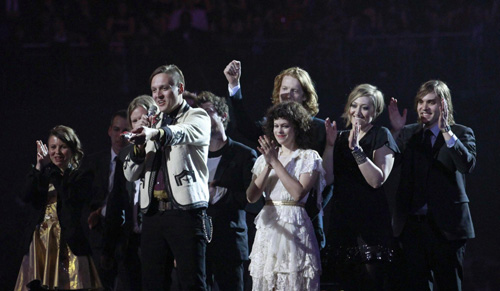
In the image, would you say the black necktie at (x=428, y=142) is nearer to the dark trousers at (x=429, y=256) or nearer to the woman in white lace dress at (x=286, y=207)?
the dark trousers at (x=429, y=256)

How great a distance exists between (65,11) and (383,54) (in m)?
2.67

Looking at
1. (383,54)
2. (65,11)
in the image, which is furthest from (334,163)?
(65,11)

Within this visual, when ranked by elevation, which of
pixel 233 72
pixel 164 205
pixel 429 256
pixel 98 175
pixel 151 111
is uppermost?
pixel 233 72

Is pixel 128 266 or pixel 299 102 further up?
pixel 299 102

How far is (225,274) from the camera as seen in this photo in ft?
13.6

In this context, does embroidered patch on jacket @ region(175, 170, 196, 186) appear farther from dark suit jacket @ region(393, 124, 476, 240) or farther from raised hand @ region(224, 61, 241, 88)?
dark suit jacket @ region(393, 124, 476, 240)

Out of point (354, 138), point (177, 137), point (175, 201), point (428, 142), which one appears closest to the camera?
point (177, 137)

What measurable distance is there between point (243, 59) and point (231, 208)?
1.58m

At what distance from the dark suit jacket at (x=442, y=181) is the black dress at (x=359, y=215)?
0.96ft

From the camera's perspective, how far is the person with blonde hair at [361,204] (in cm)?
348

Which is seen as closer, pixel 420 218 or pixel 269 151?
pixel 269 151

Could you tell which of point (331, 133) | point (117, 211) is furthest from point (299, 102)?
point (117, 211)

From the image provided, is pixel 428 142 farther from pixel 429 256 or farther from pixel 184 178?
pixel 184 178

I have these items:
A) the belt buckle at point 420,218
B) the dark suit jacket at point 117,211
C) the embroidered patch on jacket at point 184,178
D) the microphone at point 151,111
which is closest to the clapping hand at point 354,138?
the belt buckle at point 420,218
